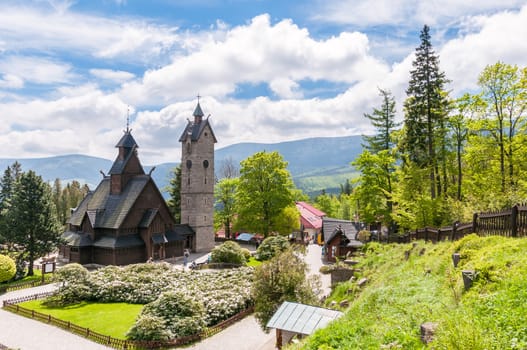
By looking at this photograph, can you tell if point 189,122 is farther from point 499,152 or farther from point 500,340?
point 500,340

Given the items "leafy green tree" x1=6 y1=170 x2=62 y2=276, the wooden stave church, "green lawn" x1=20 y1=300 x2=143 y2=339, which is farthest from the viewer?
the wooden stave church

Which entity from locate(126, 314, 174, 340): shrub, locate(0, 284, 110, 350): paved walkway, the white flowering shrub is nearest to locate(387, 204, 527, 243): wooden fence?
the white flowering shrub

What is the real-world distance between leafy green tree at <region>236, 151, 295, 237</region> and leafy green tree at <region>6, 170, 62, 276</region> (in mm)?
21631

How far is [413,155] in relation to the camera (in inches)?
1215

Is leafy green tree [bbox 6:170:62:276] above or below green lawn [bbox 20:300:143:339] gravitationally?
above

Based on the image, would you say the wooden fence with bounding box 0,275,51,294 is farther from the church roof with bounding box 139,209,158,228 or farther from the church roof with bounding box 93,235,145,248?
the church roof with bounding box 139,209,158,228

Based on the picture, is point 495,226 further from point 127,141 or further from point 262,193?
point 127,141

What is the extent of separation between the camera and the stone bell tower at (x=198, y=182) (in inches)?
1845

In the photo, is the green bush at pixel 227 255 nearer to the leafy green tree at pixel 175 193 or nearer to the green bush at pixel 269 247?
the green bush at pixel 269 247

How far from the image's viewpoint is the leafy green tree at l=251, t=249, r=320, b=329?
1714 cm

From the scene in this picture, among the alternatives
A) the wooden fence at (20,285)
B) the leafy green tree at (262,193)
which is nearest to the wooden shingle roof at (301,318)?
the wooden fence at (20,285)

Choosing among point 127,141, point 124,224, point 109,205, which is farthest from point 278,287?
point 127,141

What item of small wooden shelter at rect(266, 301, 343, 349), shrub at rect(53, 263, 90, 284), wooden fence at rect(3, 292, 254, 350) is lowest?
wooden fence at rect(3, 292, 254, 350)

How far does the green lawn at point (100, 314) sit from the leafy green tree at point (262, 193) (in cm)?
2365
